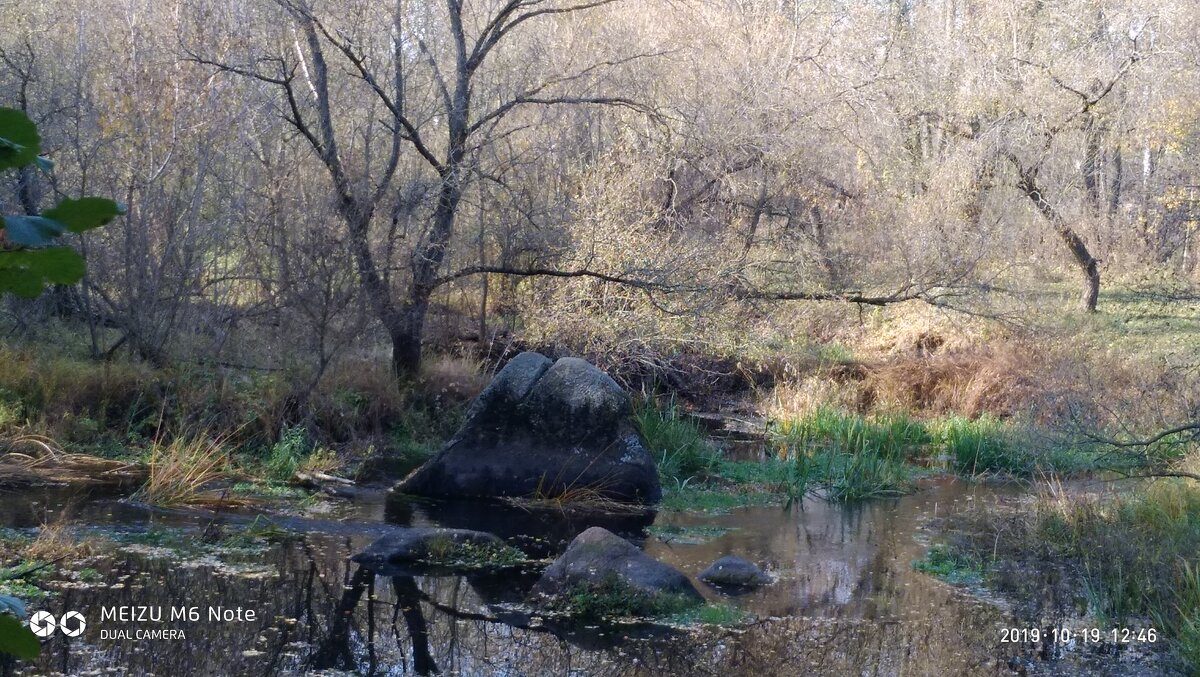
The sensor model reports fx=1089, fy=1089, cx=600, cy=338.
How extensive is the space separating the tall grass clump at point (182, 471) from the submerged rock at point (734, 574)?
4899 mm

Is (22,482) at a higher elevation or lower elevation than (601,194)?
lower

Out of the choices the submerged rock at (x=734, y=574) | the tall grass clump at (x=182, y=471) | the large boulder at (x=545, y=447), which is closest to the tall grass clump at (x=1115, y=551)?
the submerged rock at (x=734, y=574)

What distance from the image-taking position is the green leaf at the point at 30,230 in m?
1.30

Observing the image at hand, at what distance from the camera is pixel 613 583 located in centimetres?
783

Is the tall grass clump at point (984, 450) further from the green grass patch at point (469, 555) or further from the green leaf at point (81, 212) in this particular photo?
the green leaf at point (81, 212)

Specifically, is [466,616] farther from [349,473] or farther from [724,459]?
[724,459]

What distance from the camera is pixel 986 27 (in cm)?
2438

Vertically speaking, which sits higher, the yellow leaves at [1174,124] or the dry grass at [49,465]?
the yellow leaves at [1174,124]

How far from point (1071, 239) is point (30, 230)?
23548 millimetres

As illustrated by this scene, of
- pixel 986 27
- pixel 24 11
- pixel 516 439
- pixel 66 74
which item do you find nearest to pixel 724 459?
pixel 516 439

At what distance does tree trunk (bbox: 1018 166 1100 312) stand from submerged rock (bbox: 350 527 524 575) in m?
16.4

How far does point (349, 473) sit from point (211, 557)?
366 cm

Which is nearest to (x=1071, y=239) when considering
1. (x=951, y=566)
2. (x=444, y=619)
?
(x=951, y=566)
